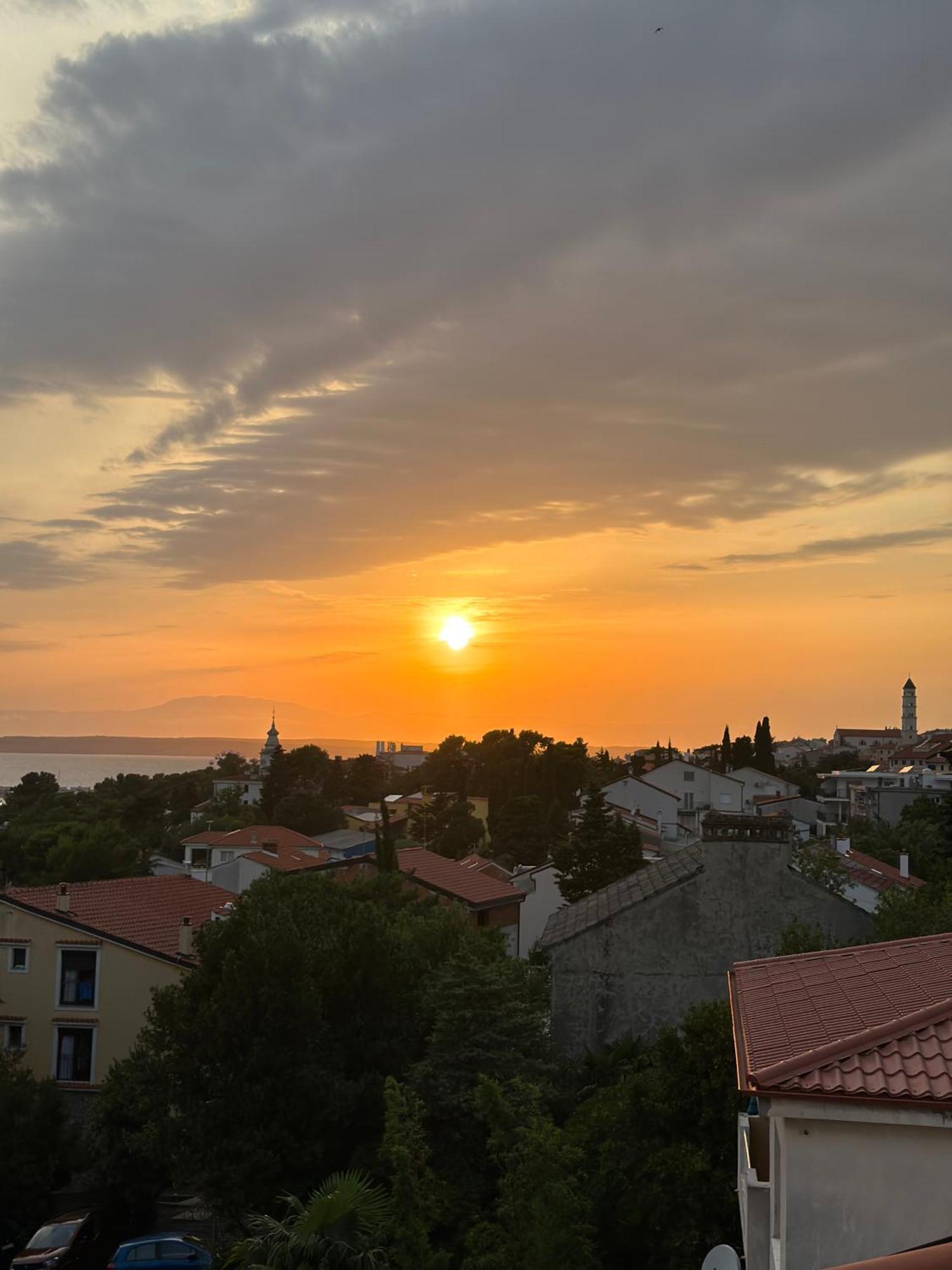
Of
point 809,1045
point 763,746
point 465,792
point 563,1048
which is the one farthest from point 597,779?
point 809,1045

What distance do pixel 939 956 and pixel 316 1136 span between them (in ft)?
49.9

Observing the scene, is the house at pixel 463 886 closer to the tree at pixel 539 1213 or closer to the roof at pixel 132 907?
the roof at pixel 132 907

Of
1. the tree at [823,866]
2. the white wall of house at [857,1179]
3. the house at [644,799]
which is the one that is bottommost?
the white wall of house at [857,1179]

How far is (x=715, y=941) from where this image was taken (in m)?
26.5

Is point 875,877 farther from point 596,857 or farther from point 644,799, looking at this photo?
point 644,799

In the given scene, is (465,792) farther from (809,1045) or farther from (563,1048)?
(809,1045)

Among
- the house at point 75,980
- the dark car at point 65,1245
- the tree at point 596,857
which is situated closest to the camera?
the dark car at point 65,1245

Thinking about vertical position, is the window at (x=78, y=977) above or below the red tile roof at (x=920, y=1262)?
below

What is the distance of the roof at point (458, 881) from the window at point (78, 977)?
1740cm

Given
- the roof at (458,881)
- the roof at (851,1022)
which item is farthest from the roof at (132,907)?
the roof at (851,1022)

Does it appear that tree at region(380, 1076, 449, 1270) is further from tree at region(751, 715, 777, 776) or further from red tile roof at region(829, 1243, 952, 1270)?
tree at region(751, 715, 777, 776)

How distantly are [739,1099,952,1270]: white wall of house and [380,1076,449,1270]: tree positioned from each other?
10349mm

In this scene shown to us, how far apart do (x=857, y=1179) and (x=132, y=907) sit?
121ft

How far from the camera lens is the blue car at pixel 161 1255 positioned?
2553 cm
